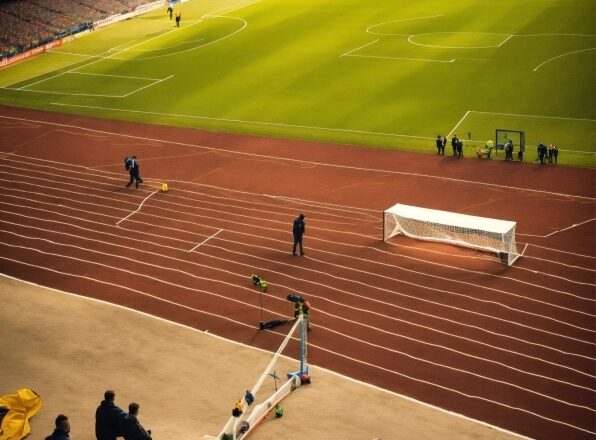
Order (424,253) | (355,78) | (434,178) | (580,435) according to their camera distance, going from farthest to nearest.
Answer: (355,78), (434,178), (424,253), (580,435)

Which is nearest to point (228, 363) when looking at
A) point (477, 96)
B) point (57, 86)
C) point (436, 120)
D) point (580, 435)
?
point (580, 435)

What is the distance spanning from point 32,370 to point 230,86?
29853mm

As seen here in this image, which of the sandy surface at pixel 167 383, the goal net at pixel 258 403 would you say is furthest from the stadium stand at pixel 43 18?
the goal net at pixel 258 403

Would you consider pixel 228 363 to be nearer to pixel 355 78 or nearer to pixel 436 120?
pixel 436 120

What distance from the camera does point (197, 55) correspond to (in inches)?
2122

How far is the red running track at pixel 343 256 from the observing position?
19.8 meters

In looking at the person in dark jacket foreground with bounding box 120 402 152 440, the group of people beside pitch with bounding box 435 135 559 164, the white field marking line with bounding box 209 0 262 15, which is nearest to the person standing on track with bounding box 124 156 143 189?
the group of people beside pitch with bounding box 435 135 559 164

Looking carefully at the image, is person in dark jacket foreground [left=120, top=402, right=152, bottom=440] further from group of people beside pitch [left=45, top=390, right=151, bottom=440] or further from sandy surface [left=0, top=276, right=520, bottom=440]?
sandy surface [left=0, top=276, right=520, bottom=440]

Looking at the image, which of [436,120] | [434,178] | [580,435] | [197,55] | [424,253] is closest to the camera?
[580,435]

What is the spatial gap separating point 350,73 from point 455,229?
23.1 metres

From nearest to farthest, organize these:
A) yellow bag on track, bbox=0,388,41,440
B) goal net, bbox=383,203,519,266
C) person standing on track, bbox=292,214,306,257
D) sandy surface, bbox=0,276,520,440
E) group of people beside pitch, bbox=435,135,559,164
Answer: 1. yellow bag on track, bbox=0,388,41,440
2. sandy surface, bbox=0,276,520,440
3. goal net, bbox=383,203,519,266
4. person standing on track, bbox=292,214,306,257
5. group of people beside pitch, bbox=435,135,559,164

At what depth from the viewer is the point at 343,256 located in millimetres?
26062

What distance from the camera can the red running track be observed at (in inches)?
778

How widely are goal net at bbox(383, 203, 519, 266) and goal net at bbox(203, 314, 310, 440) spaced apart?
7.87 meters
